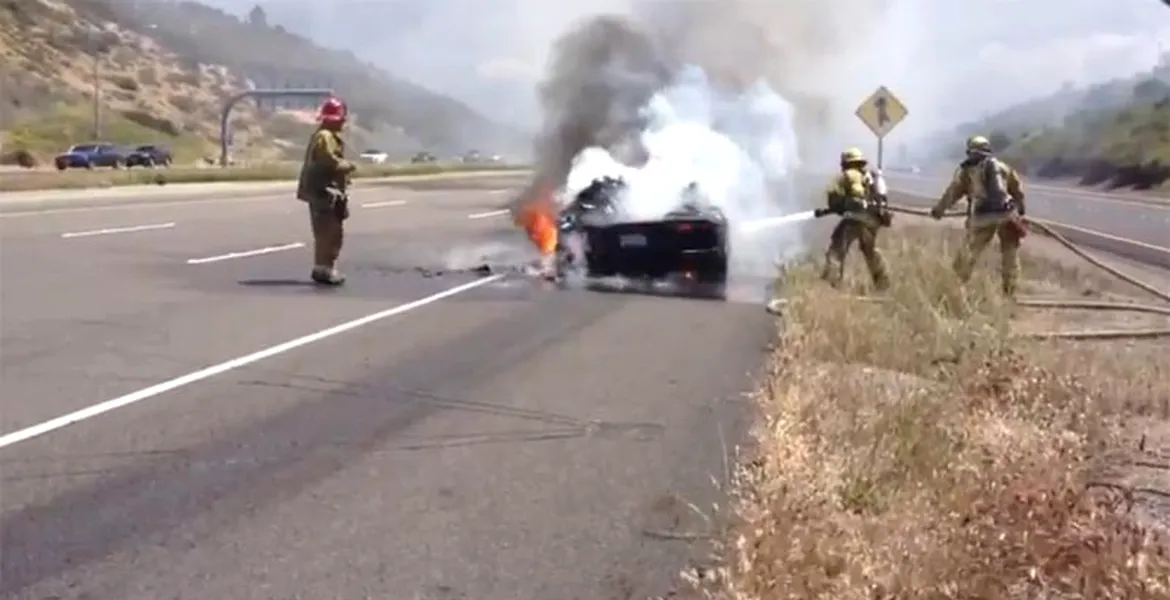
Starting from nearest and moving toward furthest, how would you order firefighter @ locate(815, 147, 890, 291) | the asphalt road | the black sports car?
the asphalt road
firefighter @ locate(815, 147, 890, 291)
the black sports car

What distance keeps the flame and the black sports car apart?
1.96m

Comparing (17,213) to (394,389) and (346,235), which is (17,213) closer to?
(346,235)

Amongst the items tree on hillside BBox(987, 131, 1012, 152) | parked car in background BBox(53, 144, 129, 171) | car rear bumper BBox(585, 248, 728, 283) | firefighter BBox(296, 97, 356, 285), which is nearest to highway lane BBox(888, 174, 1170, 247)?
car rear bumper BBox(585, 248, 728, 283)

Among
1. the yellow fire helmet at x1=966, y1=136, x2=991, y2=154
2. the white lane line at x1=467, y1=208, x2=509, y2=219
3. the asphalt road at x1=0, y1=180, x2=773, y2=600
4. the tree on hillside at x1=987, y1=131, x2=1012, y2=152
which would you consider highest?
the tree on hillside at x1=987, y1=131, x2=1012, y2=152

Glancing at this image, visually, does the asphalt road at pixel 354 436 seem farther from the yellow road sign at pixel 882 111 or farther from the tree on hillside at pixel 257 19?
the tree on hillside at pixel 257 19

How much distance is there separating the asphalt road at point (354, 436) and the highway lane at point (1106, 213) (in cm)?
2100

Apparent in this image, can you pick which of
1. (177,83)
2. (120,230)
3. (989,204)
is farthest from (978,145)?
(177,83)

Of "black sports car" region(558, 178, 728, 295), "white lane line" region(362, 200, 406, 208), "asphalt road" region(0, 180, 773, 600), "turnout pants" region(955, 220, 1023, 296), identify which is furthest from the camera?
"white lane line" region(362, 200, 406, 208)

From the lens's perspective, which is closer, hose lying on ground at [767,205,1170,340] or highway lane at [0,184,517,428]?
highway lane at [0,184,517,428]

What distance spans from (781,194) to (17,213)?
42.7 ft

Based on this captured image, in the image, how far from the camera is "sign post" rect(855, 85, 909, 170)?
26.0 metres

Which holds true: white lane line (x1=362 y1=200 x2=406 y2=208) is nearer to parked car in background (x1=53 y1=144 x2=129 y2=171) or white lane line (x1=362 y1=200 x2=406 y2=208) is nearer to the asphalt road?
the asphalt road

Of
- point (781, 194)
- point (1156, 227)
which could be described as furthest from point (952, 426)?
point (1156, 227)

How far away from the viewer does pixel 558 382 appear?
10305mm
